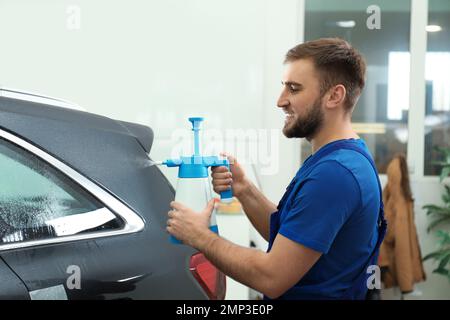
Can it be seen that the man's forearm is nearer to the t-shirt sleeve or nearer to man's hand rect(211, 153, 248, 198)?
man's hand rect(211, 153, 248, 198)

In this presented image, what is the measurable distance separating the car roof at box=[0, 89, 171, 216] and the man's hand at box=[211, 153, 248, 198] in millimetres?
119

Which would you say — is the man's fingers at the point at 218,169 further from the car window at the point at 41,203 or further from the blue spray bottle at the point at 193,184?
the car window at the point at 41,203

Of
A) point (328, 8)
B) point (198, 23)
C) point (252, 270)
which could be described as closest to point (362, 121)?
point (328, 8)

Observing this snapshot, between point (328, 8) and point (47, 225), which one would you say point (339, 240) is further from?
point (328, 8)

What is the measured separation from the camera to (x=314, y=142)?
3.09 feet

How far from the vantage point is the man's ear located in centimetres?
90

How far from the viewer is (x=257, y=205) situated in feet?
3.60

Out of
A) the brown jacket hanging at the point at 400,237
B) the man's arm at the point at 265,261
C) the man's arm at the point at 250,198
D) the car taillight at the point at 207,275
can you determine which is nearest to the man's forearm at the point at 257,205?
the man's arm at the point at 250,198

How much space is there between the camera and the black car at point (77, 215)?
2.95ft

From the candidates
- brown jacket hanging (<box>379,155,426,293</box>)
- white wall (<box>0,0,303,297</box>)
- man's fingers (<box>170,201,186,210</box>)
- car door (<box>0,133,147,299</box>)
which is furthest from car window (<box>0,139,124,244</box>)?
brown jacket hanging (<box>379,155,426,293</box>)

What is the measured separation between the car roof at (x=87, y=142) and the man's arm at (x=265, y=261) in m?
0.19

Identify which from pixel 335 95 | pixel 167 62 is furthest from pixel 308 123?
pixel 167 62

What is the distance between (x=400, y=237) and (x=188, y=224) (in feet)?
5.96

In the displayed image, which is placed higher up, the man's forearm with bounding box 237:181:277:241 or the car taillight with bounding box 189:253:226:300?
the man's forearm with bounding box 237:181:277:241
